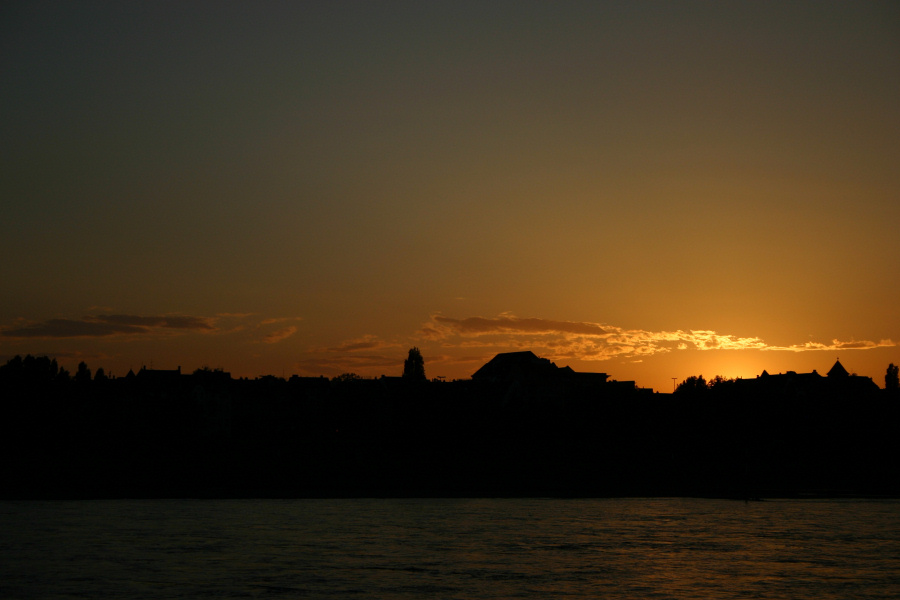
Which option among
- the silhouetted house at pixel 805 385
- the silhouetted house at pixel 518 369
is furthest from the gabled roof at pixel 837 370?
the silhouetted house at pixel 518 369

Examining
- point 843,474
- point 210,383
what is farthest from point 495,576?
point 210,383

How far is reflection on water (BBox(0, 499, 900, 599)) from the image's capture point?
35656 mm

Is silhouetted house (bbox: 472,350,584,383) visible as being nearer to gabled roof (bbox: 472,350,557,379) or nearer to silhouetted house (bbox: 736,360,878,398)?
gabled roof (bbox: 472,350,557,379)

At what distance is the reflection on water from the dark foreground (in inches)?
708

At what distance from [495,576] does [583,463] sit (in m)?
67.5

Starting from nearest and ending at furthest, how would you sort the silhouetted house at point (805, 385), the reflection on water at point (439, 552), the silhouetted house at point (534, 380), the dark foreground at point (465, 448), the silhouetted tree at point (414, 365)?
1. the reflection on water at point (439, 552)
2. the dark foreground at point (465, 448)
3. the silhouetted house at point (805, 385)
4. the silhouetted house at point (534, 380)
5. the silhouetted tree at point (414, 365)

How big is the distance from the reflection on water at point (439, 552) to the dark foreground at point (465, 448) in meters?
18.0

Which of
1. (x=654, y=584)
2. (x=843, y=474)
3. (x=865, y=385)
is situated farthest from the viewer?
(x=865, y=385)

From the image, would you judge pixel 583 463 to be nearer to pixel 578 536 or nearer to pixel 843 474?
pixel 843 474

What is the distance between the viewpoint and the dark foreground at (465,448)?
9438cm

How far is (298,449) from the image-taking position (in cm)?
9956

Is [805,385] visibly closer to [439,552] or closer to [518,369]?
[518,369]

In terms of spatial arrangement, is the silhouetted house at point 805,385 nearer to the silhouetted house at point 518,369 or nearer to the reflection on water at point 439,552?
the silhouetted house at point 518,369

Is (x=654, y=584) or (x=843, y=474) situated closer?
(x=654, y=584)
